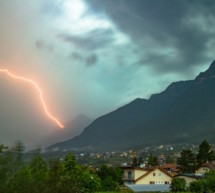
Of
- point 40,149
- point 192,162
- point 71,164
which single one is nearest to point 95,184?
point 71,164

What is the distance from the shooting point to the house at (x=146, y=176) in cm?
8750

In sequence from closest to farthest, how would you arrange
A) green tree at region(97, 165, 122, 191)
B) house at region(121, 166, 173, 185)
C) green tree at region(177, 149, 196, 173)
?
green tree at region(97, 165, 122, 191)
house at region(121, 166, 173, 185)
green tree at region(177, 149, 196, 173)

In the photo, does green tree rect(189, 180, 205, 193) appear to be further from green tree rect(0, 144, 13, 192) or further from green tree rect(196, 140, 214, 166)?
green tree rect(196, 140, 214, 166)

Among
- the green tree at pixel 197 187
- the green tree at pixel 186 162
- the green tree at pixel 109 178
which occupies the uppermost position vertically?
the green tree at pixel 186 162

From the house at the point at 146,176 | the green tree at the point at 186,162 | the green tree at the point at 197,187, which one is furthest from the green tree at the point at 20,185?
the green tree at the point at 186,162

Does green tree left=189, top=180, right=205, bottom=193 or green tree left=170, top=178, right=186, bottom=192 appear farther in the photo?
green tree left=170, top=178, right=186, bottom=192

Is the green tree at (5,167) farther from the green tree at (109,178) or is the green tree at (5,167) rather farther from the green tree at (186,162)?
the green tree at (186,162)

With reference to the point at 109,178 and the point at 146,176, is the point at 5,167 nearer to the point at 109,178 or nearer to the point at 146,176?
the point at 109,178

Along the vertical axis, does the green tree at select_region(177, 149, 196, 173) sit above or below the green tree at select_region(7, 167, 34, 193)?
above

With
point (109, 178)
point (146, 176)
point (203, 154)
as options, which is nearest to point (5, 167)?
point (109, 178)

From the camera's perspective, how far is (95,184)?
5562cm

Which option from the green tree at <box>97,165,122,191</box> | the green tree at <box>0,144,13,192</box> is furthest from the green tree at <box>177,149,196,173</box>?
the green tree at <box>0,144,13,192</box>

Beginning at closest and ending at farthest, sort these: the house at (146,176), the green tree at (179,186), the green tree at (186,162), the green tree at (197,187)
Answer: the green tree at (197,187) < the green tree at (179,186) < the house at (146,176) < the green tree at (186,162)

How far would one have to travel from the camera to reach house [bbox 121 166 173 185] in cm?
8750
